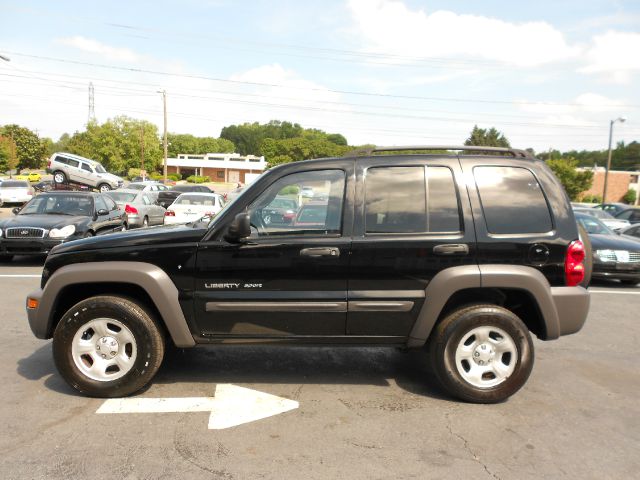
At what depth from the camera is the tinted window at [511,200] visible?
398 centimetres

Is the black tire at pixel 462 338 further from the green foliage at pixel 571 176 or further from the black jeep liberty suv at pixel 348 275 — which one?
the green foliage at pixel 571 176

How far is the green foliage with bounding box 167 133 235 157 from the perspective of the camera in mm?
130250

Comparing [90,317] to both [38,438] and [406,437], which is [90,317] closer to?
[38,438]

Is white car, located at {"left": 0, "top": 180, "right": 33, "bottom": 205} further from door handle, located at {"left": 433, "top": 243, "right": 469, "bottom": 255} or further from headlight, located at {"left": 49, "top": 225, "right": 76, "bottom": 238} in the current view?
door handle, located at {"left": 433, "top": 243, "right": 469, "bottom": 255}

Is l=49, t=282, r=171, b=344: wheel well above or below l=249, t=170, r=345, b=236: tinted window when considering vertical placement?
below

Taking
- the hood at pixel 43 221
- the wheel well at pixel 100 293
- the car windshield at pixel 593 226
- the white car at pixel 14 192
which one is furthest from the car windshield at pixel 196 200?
the white car at pixel 14 192

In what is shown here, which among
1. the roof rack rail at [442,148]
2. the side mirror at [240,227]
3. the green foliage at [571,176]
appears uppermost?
the green foliage at [571,176]

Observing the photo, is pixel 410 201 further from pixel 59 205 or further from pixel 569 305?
pixel 59 205

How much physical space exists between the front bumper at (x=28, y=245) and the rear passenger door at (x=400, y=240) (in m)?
8.00

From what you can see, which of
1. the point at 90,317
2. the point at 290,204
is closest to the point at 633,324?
the point at 290,204

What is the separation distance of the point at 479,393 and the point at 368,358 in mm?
1353

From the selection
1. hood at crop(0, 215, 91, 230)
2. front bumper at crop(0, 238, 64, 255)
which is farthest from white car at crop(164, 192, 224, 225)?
front bumper at crop(0, 238, 64, 255)

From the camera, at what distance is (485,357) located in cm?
399

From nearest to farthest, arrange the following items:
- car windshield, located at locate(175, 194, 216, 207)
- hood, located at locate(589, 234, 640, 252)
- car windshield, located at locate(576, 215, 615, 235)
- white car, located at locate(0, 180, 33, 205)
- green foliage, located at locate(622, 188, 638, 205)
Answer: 1. hood, located at locate(589, 234, 640, 252)
2. car windshield, located at locate(576, 215, 615, 235)
3. car windshield, located at locate(175, 194, 216, 207)
4. white car, located at locate(0, 180, 33, 205)
5. green foliage, located at locate(622, 188, 638, 205)
